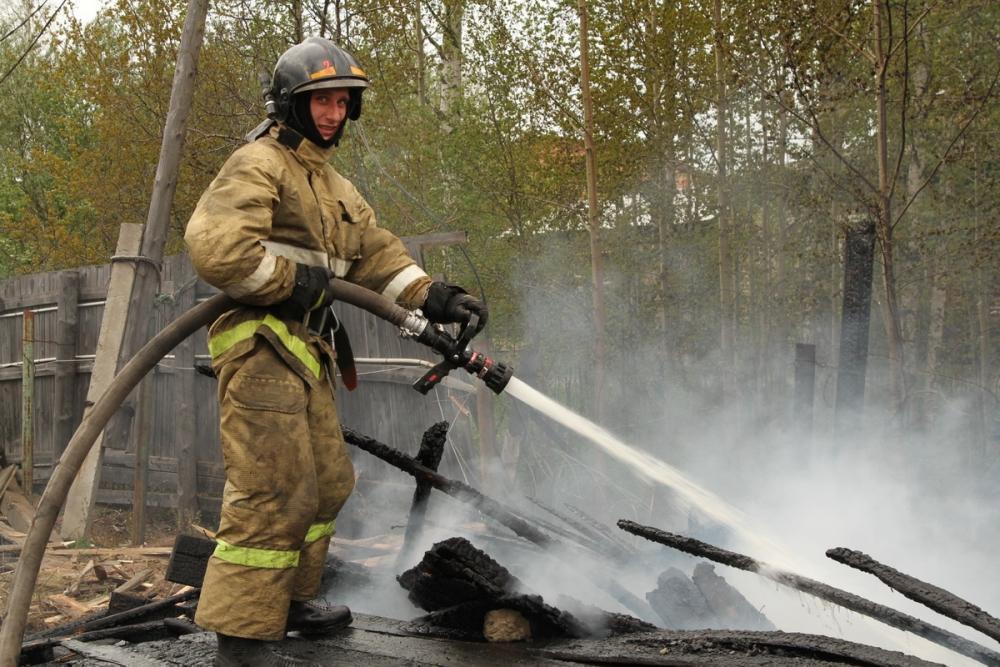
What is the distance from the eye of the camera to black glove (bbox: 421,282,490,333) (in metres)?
3.44

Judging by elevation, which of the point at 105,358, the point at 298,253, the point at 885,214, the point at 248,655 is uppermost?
the point at 885,214

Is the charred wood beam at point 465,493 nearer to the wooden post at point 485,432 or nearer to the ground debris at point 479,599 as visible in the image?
the ground debris at point 479,599

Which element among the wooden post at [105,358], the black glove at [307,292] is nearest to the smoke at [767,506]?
the black glove at [307,292]

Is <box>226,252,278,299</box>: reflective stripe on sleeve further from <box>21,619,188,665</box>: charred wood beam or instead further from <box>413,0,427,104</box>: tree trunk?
<box>413,0,427,104</box>: tree trunk

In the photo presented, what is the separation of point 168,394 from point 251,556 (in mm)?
5814

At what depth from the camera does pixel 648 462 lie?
414cm

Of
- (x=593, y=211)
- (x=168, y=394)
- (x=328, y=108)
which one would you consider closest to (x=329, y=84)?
(x=328, y=108)

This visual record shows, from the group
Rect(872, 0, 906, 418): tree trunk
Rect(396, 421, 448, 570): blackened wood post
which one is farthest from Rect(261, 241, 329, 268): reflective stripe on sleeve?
Rect(872, 0, 906, 418): tree trunk

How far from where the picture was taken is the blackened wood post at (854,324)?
598 centimetres

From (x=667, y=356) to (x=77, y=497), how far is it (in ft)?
34.6

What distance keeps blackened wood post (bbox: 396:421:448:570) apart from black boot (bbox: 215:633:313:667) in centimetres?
99

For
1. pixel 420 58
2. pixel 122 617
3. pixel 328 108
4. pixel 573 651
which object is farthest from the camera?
pixel 420 58

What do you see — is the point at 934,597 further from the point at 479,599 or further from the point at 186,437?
the point at 186,437

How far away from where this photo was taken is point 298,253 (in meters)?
3.26
